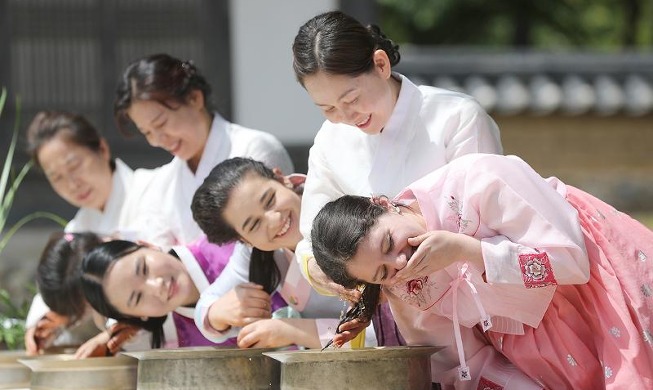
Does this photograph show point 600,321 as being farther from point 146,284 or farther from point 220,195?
point 146,284

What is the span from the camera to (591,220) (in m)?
3.00

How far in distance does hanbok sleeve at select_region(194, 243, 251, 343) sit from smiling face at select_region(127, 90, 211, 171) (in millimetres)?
549

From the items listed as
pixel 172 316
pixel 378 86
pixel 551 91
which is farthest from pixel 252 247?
pixel 551 91

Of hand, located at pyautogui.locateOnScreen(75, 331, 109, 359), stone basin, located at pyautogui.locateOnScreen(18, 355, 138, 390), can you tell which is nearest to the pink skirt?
stone basin, located at pyautogui.locateOnScreen(18, 355, 138, 390)

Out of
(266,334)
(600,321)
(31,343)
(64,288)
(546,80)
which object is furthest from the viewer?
(546,80)

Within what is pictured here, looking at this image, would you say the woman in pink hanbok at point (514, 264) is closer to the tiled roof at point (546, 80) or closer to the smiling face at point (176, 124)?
the smiling face at point (176, 124)

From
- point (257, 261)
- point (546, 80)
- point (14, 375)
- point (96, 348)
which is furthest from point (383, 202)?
point (546, 80)

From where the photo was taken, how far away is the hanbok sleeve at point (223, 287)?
3.74 m

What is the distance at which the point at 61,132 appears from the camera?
4.89 metres

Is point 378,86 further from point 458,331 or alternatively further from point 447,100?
point 458,331

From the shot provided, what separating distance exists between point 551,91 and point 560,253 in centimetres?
905

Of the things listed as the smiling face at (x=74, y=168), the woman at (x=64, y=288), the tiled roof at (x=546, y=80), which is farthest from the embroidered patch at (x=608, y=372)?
the tiled roof at (x=546, y=80)

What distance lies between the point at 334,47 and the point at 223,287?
38.9 inches

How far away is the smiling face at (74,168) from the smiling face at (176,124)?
61cm
